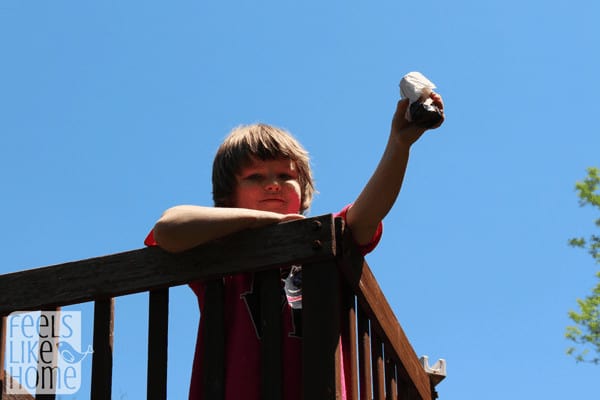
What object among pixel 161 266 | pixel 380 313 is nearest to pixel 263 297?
pixel 161 266

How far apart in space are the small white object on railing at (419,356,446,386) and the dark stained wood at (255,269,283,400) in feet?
6.09

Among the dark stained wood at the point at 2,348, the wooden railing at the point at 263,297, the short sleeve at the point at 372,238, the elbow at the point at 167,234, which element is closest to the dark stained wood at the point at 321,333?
the wooden railing at the point at 263,297

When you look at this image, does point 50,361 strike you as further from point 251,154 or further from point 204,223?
point 251,154

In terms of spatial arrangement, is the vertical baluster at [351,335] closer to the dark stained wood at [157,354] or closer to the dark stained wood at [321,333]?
the dark stained wood at [321,333]

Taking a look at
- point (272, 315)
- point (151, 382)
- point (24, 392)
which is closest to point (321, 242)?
point (272, 315)

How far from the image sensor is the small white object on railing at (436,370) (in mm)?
4352

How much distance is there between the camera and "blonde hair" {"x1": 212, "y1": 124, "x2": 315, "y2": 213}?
10.9 feet

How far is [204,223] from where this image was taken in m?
2.70

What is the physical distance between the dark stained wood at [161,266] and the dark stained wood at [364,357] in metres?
0.41

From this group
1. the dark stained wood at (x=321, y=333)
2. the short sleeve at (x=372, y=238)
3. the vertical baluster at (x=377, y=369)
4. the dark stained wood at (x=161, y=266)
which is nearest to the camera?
the dark stained wood at (x=321, y=333)

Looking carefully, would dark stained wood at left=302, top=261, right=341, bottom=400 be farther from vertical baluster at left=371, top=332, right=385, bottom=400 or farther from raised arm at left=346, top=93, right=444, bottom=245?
vertical baluster at left=371, top=332, right=385, bottom=400

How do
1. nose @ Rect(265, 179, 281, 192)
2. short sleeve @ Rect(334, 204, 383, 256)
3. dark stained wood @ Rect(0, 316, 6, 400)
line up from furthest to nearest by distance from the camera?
1. nose @ Rect(265, 179, 281, 192)
2. dark stained wood @ Rect(0, 316, 6, 400)
3. short sleeve @ Rect(334, 204, 383, 256)

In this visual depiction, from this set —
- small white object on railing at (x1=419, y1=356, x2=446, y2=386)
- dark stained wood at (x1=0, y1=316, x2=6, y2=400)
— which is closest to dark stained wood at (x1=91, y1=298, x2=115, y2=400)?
dark stained wood at (x1=0, y1=316, x2=6, y2=400)

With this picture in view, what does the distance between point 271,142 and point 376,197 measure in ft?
2.15
